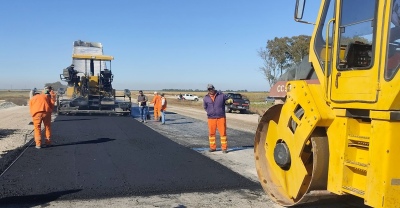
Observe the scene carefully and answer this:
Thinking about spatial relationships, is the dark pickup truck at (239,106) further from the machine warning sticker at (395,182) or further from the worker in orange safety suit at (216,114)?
the machine warning sticker at (395,182)

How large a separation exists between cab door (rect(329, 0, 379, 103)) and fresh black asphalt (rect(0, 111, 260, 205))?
2887 mm

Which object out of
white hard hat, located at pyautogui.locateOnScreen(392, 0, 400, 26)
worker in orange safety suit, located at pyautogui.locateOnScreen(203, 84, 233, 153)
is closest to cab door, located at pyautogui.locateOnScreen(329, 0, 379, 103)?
white hard hat, located at pyautogui.locateOnScreen(392, 0, 400, 26)

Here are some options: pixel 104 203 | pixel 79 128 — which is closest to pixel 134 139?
pixel 79 128

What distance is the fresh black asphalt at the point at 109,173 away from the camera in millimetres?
5492

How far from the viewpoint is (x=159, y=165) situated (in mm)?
7359

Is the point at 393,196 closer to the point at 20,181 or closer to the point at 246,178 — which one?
the point at 246,178

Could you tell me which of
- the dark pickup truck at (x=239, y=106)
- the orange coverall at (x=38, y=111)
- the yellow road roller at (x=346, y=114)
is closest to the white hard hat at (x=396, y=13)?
the yellow road roller at (x=346, y=114)

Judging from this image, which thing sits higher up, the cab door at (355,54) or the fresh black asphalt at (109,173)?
the cab door at (355,54)

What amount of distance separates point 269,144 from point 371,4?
214 cm

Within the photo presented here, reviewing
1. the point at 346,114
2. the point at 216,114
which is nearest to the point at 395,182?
the point at 346,114

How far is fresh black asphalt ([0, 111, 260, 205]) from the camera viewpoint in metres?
5.49

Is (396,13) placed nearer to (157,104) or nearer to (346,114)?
(346,114)

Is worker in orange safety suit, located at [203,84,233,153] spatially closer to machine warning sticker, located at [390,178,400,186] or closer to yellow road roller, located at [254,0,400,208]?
yellow road roller, located at [254,0,400,208]

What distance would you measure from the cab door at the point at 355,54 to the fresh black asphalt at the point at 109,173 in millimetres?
2887
